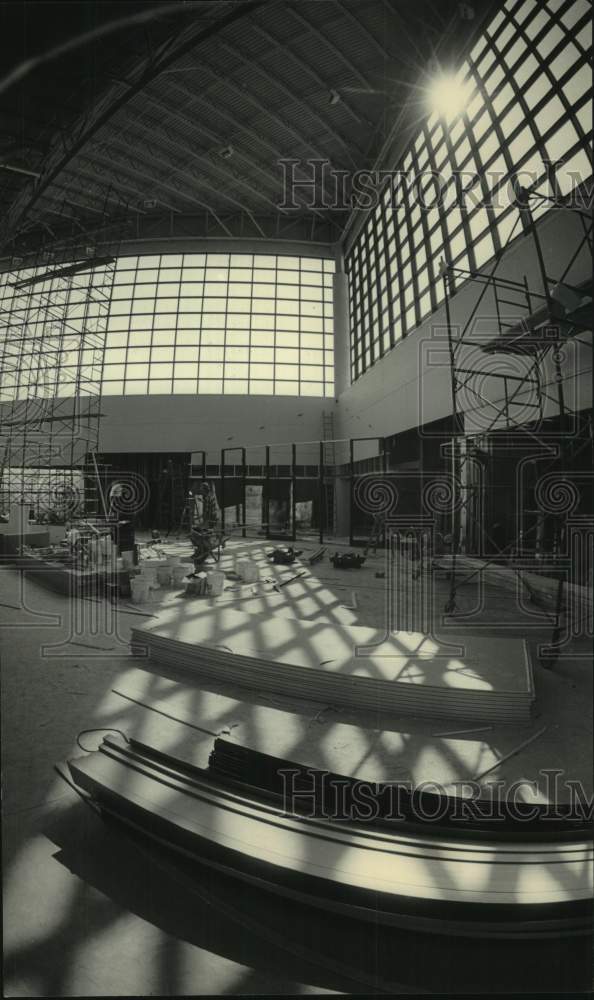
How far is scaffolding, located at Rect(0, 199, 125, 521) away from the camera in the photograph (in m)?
6.76

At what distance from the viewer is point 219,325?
2762 cm

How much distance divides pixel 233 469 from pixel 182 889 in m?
26.8

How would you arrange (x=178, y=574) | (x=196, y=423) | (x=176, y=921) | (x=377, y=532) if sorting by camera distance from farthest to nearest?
(x=196, y=423) → (x=377, y=532) → (x=178, y=574) → (x=176, y=921)

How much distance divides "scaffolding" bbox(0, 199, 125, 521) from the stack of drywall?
302cm

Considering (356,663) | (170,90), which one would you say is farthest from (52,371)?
(356,663)

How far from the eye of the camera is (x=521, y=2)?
10836 millimetres

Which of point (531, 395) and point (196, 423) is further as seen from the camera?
point (196, 423)

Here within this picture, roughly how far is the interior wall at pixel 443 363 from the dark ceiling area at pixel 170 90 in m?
4.11

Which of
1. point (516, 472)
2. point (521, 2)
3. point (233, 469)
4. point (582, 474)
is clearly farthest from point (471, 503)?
point (233, 469)

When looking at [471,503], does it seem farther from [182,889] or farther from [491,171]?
[182,889]

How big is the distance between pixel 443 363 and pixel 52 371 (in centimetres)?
1842

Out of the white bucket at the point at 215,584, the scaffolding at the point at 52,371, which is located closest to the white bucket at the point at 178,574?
the white bucket at the point at 215,584

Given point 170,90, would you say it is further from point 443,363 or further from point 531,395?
point 443,363

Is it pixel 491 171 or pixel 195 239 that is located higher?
pixel 195 239
